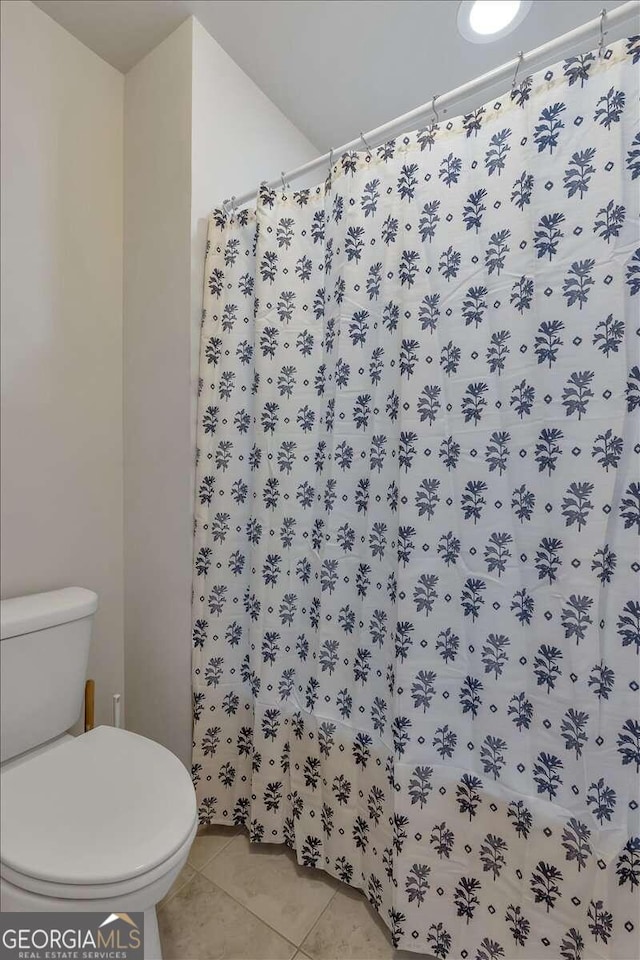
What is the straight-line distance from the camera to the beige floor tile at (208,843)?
3.97 feet

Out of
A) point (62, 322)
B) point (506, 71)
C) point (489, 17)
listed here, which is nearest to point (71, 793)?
point (62, 322)

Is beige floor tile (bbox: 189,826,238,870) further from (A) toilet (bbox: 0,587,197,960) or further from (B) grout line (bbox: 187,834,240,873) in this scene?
(A) toilet (bbox: 0,587,197,960)

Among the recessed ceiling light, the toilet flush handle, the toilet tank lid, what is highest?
the recessed ceiling light

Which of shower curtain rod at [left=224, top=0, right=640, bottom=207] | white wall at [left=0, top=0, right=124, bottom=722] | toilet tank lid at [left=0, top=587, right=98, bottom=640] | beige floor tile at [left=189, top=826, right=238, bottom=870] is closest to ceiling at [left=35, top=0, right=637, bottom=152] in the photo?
white wall at [left=0, top=0, right=124, bottom=722]

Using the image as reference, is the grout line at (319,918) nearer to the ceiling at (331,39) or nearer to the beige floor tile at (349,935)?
the beige floor tile at (349,935)

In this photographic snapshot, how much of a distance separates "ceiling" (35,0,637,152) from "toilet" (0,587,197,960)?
1677 mm

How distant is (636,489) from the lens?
749 millimetres

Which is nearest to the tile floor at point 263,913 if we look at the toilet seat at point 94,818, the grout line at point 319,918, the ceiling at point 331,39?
the grout line at point 319,918

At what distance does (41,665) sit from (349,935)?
1.01 metres

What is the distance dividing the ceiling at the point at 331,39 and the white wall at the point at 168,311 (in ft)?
0.17

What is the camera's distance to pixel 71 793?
2.90 ft

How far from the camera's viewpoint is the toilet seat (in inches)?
28.7

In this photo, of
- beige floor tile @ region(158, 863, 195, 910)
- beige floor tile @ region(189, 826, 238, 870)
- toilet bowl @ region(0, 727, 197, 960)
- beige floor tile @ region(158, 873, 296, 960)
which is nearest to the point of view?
toilet bowl @ region(0, 727, 197, 960)

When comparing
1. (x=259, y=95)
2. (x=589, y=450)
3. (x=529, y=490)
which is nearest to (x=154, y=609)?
(x=529, y=490)
